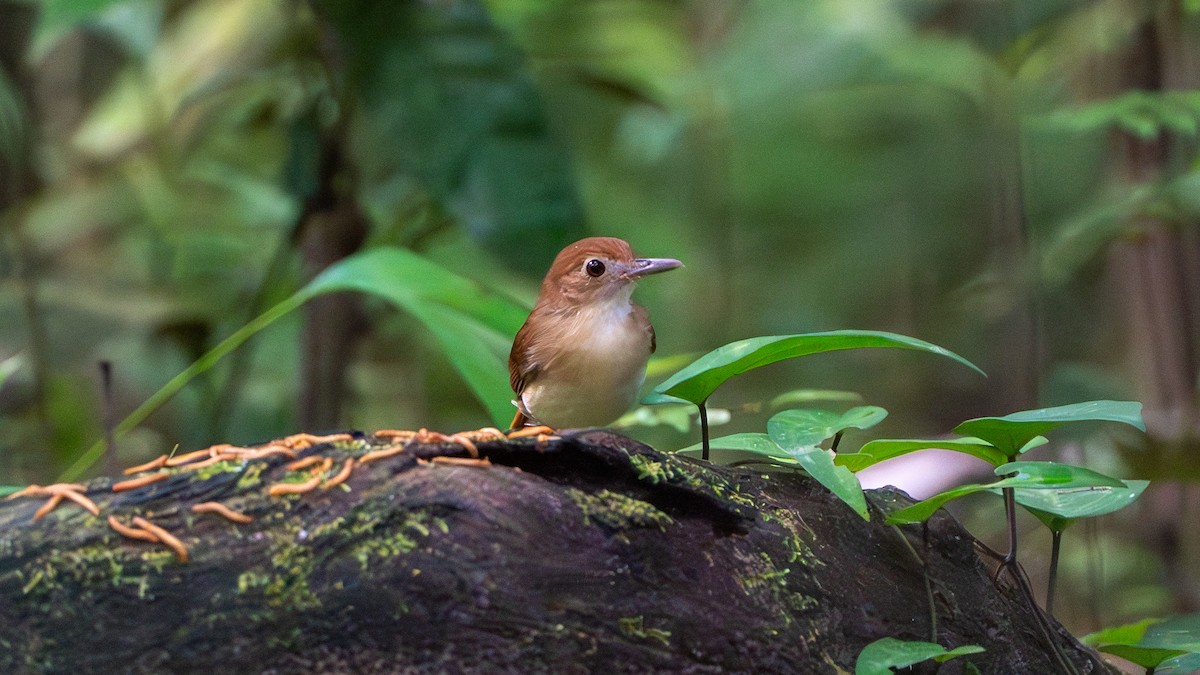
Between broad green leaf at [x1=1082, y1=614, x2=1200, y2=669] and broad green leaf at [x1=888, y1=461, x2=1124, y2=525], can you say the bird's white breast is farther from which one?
broad green leaf at [x1=1082, y1=614, x2=1200, y2=669]

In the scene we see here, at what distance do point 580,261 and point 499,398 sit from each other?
36 centimetres

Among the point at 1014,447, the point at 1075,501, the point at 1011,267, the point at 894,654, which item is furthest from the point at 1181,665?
the point at 1011,267

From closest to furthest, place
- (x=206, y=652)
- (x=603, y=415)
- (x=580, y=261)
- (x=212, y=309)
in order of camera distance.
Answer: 1. (x=206, y=652)
2. (x=603, y=415)
3. (x=580, y=261)
4. (x=212, y=309)

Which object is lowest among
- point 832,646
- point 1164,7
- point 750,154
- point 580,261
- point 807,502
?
point 832,646

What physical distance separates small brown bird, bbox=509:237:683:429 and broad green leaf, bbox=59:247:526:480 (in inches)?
5.9

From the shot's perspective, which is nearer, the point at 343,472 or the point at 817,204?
the point at 343,472

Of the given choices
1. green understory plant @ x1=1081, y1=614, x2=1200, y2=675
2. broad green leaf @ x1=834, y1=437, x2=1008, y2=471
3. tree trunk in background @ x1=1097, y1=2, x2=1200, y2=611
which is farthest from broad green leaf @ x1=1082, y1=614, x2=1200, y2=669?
tree trunk in background @ x1=1097, y1=2, x2=1200, y2=611

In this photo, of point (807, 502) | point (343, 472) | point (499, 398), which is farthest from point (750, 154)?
point (343, 472)

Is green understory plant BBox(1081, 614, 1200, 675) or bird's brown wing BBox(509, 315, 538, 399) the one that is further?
bird's brown wing BBox(509, 315, 538, 399)

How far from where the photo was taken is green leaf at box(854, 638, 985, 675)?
1229mm

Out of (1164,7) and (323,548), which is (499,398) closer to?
(323,548)

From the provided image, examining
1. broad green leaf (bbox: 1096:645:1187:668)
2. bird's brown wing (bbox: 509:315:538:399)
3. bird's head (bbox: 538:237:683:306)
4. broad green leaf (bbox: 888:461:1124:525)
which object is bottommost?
broad green leaf (bbox: 1096:645:1187:668)

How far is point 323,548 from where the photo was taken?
3.76 ft

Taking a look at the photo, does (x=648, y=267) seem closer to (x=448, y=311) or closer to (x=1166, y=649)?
(x=448, y=311)
